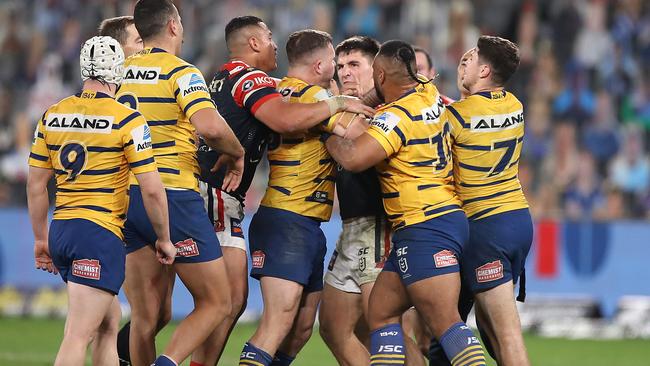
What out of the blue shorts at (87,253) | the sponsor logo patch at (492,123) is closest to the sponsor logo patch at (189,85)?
the blue shorts at (87,253)

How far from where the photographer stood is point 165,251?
774 centimetres

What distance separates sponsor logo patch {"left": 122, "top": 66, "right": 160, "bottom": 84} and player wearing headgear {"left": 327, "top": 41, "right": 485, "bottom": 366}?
4.39 ft

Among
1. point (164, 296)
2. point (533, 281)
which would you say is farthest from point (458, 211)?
point (533, 281)

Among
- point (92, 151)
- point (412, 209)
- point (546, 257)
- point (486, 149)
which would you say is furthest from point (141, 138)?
point (546, 257)

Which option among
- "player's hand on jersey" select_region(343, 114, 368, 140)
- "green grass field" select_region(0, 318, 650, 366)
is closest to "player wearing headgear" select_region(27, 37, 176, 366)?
"player's hand on jersey" select_region(343, 114, 368, 140)

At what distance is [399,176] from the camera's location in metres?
7.90

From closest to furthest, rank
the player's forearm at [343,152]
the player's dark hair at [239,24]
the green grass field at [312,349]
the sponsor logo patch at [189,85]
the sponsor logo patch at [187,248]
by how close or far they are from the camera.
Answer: the player's forearm at [343,152]
the sponsor logo patch at [189,85]
the sponsor logo patch at [187,248]
the player's dark hair at [239,24]
the green grass field at [312,349]

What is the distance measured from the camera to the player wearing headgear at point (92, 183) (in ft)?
24.7

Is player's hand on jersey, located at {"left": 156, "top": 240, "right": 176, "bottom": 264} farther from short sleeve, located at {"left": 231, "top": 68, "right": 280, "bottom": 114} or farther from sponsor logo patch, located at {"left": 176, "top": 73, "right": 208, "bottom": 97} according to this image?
short sleeve, located at {"left": 231, "top": 68, "right": 280, "bottom": 114}

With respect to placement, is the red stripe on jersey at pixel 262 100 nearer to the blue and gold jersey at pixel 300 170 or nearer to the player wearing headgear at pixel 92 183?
the blue and gold jersey at pixel 300 170

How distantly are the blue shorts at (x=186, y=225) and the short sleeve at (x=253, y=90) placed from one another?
29.6 inches

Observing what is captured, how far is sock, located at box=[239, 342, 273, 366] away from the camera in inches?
319

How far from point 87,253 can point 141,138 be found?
2.74 ft

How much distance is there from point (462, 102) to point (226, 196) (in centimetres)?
188
